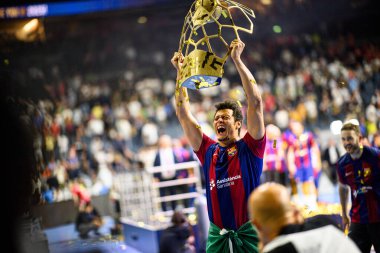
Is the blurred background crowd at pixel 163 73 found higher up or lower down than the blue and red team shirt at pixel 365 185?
higher up

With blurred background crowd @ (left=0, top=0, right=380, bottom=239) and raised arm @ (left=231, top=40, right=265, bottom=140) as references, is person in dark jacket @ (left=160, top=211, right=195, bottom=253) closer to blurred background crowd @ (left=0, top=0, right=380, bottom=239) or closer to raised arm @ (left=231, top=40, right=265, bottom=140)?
raised arm @ (left=231, top=40, right=265, bottom=140)

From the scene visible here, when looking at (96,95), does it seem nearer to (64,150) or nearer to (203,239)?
(64,150)

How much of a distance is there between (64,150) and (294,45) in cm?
1019

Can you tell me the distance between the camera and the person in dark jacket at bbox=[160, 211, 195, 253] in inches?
279

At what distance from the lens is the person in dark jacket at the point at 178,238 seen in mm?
7094

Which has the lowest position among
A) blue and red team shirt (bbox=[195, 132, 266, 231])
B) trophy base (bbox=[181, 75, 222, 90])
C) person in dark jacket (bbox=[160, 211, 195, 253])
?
person in dark jacket (bbox=[160, 211, 195, 253])

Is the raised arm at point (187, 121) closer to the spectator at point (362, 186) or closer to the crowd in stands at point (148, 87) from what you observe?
the spectator at point (362, 186)

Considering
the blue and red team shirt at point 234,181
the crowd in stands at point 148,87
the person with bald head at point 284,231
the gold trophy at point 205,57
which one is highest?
the crowd in stands at point 148,87

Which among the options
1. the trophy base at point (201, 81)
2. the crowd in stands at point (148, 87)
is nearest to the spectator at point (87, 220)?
the crowd in stands at point (148, 87)

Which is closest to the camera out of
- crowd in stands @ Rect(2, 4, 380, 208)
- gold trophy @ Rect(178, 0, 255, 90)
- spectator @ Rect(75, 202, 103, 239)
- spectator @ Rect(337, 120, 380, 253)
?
gold trophy @ Rect(178, 0, 255, 90)

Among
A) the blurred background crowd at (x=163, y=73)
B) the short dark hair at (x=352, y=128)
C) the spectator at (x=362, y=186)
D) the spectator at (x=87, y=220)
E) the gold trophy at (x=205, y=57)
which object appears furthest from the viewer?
the blurred background crowd at (x=163, y=73)

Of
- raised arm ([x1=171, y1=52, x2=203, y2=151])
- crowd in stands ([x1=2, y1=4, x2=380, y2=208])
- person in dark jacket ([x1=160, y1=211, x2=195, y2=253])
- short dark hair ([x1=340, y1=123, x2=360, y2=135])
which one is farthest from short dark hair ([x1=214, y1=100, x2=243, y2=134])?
crowd in stands ([x1=2, y1=4, x2=380, y2=208])

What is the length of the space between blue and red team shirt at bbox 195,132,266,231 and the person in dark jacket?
9.93 feet

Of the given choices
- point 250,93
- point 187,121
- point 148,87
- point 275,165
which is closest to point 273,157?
point 275,165
